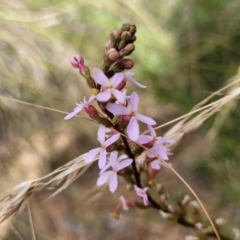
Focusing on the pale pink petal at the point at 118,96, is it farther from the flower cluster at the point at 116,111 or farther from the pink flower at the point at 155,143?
the pink flower at the point at 155,143

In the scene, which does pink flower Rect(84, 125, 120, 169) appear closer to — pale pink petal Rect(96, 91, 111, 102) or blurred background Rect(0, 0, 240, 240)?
pale pink petal Rect(96, 91, 111, 102)

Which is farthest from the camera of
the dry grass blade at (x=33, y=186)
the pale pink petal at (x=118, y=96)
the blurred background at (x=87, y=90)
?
the blurred background at (x=87, y=90)

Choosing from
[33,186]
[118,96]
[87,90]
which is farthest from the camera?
[87,90]

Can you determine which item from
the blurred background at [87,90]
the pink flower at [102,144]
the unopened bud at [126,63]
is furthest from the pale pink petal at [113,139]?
the blurred background at [87,90]

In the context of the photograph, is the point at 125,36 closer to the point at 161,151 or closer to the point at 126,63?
the point at 126,63

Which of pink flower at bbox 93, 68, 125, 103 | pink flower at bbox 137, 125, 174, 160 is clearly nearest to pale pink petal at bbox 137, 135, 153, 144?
pink flower at bbox 137, 125, 174, 160

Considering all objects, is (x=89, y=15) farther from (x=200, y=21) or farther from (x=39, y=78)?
(x=200, y=21)

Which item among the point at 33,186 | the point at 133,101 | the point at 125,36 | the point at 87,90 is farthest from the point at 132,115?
the point at 87,90

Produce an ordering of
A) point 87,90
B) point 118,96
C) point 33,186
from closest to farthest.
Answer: point 118,96 < point 33,186 < point 87,90
